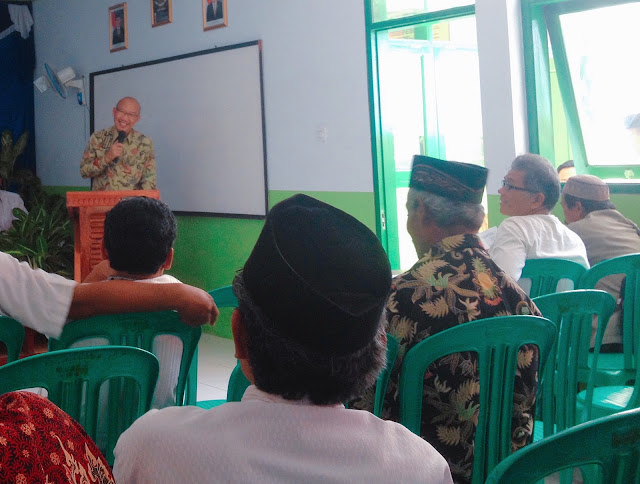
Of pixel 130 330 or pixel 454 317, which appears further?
pixel 130 330

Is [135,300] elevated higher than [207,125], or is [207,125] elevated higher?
[207,125]

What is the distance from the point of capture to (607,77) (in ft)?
14.9

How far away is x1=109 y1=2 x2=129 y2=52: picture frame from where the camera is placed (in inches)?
282

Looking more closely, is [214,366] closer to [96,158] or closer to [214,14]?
[96,158]

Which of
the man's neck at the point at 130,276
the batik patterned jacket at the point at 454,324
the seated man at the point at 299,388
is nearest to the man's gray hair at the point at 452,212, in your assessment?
the batik patterned jacket at the point at 454,324

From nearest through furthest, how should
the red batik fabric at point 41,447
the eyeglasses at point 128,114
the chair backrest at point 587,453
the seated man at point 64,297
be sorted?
1. the red batik fabric at point 41,447
2. the chair backrest at point 587,453
3. the seated man at point 64,297
4. the eyeglasses at point 128,114

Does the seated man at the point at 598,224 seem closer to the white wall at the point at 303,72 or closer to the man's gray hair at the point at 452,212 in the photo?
the man's gray hair at the point at 452,212

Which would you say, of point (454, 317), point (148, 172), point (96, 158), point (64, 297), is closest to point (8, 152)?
point (96, 158)

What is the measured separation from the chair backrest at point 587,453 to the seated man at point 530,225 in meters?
2.20

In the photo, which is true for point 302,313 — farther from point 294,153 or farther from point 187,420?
point 294,153

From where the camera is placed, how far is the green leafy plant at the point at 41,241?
19.6 feet

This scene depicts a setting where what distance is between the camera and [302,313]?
0.98 meters

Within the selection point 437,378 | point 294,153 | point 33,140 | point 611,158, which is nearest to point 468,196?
point 437,378

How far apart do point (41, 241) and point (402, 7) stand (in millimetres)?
3197
